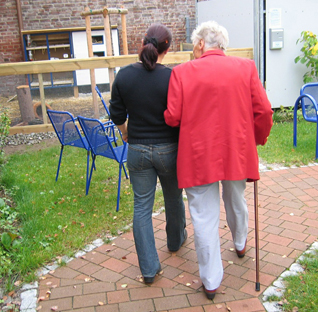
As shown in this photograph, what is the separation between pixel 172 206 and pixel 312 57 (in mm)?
5308

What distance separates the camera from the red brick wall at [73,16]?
1291 centimetres

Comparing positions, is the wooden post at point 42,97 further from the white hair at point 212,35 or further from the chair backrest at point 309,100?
the white hair at point 212,35

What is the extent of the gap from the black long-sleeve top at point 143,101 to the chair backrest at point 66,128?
2.12 meters

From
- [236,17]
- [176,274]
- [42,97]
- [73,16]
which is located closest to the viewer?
Result: [176,274]

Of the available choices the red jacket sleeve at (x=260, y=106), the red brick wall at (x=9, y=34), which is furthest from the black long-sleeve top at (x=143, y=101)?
the red brick wall at (x=9, y=34)

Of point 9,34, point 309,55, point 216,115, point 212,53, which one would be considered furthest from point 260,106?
point 9,34

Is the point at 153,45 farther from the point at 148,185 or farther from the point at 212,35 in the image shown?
the point at 148,185

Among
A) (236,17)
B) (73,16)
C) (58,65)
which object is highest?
(73,16)

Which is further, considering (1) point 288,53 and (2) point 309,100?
(1) point 288,53

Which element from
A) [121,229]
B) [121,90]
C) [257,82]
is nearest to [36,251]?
[121,229]

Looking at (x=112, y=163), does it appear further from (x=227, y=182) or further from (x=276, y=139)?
(x=227, y=182)

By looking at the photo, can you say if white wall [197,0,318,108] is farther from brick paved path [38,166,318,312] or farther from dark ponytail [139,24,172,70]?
dark ponytail [139,24,172,70]

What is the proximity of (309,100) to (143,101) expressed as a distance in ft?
12.5

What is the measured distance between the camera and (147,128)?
272 cm
